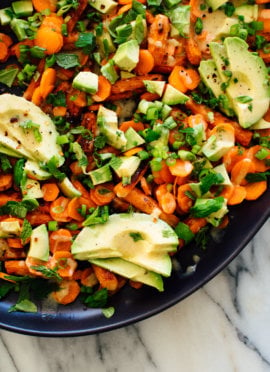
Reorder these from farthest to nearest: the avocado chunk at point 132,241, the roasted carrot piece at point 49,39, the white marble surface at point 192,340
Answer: the white marble surface at point 192,340
the roasted carrot piece at point 49,39
the avocado chunk at point 132,241

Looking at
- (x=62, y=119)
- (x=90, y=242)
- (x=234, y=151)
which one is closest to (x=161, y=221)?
(x=90, y=242)

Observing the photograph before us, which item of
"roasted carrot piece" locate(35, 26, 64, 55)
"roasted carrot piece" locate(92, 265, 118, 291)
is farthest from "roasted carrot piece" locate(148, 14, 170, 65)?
"roasted carrot piece" locate(92, 265, 118, 291)

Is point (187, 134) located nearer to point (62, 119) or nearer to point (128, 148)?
point (128, 148)

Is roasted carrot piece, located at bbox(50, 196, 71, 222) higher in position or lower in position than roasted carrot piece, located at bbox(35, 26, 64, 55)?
lower

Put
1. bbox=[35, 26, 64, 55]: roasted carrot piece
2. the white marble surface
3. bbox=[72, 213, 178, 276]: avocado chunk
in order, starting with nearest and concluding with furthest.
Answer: bbox=[72, 213, 178, 276]: avocado chunk, bbox=[35, 26, 64, 55]: roasted carrot piece, the white marble surface

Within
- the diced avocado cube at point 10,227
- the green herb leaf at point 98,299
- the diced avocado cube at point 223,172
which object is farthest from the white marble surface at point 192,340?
the diced avocado cube at point 10,227

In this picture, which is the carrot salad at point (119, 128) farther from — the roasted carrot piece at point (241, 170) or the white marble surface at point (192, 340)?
the white marble surface at point (192, 340)

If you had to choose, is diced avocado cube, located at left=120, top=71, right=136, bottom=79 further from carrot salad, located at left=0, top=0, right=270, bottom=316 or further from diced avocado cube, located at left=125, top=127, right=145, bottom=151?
diced avocado cube, located at left=125, top=127, right=145, bottom=151
